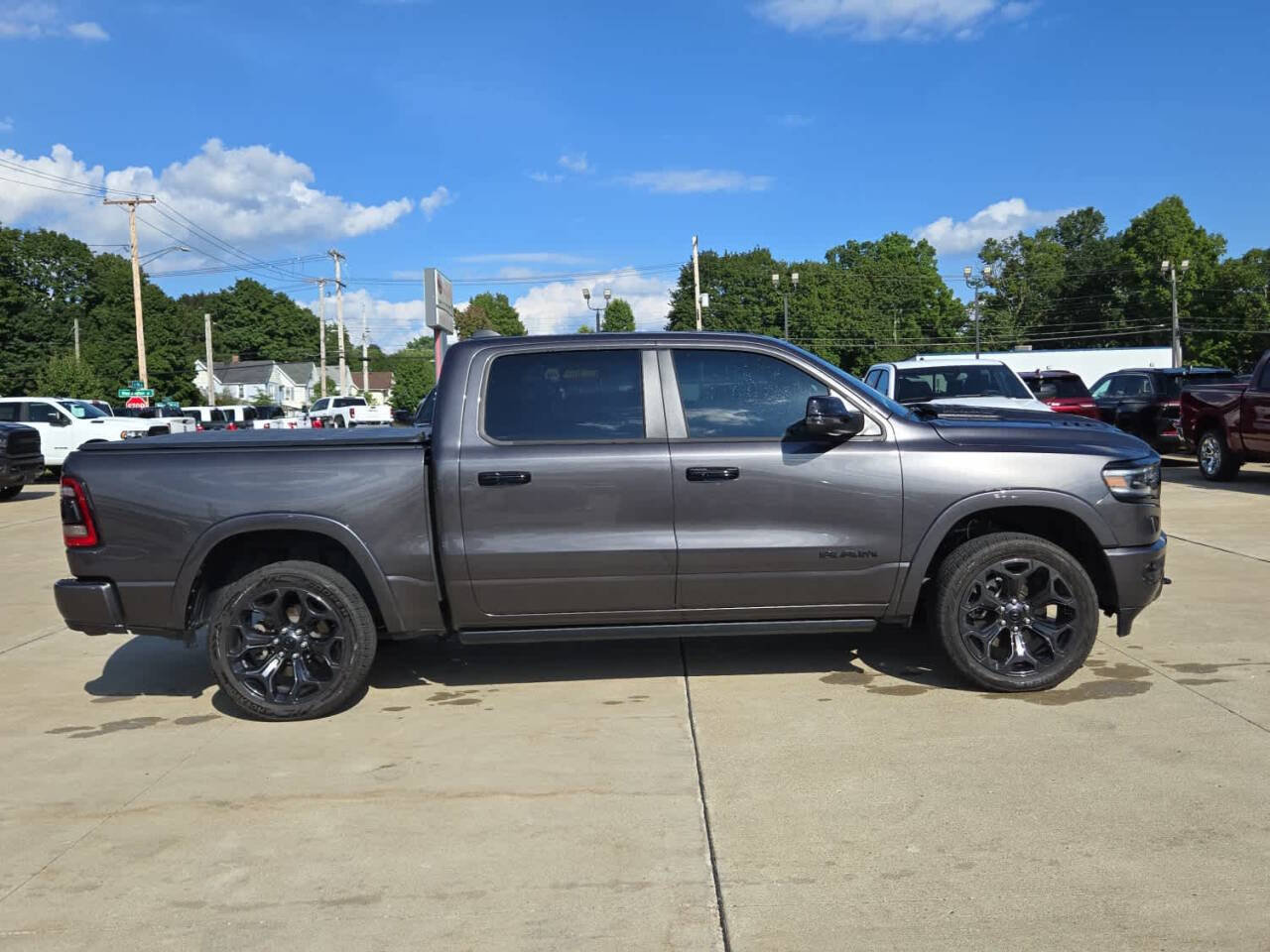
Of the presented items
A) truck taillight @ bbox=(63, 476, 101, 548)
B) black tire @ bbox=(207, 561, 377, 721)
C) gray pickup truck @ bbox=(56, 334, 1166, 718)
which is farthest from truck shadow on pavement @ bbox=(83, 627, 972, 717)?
truck taillight @ bbox=(63, 476, 101, 548)

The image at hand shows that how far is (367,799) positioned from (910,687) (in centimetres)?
280

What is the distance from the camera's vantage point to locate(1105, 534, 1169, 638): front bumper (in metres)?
5.07

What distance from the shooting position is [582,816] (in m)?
3.89

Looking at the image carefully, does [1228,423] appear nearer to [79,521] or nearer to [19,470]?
[79,521]

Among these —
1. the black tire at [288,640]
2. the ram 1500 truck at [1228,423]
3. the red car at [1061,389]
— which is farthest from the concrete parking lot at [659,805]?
the red car at [1061,389]

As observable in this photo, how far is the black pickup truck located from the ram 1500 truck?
18393 millimetres

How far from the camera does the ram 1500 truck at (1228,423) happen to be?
1355cm

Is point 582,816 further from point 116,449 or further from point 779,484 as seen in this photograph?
point 116,449

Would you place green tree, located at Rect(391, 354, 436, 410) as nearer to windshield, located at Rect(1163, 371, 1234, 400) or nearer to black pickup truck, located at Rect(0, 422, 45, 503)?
black pickup truck, located at Rect(0, 422, 45, 503)

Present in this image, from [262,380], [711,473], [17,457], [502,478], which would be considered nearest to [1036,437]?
[711,473]

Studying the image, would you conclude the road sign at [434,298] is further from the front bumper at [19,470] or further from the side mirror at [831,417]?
the side mirror at [831,417]

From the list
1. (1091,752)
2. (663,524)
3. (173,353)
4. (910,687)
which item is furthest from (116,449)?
(173,353)

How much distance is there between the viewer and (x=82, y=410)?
76.0 ft

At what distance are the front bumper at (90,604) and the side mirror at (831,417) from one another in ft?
Result: 11.2
